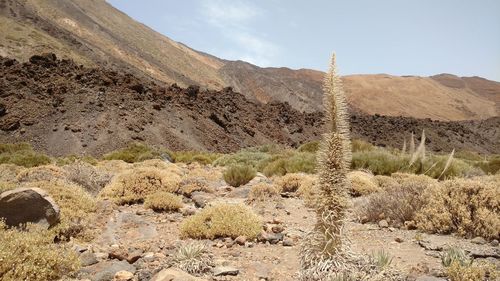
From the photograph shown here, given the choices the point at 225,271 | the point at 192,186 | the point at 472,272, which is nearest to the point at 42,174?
the point at 192,186

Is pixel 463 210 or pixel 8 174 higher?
pixel 463 210

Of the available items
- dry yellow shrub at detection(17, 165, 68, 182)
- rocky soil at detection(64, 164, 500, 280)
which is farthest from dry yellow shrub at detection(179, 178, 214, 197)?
dry yellow shrub at detection(17, 165, 68, 182)

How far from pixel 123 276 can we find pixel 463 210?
4930mm

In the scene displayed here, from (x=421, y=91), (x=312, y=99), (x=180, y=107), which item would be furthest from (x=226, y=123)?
(x=421, y=91)

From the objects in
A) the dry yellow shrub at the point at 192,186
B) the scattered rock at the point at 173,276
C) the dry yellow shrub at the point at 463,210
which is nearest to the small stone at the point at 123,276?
the scattered rock at the point at 173,276

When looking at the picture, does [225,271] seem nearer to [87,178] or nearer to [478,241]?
[478,241]

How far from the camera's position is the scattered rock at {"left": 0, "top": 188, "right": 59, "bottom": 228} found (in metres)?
6.59

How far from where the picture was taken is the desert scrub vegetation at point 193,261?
4926 mm

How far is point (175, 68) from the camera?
87125 mm

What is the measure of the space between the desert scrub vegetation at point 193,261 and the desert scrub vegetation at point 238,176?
6645mm

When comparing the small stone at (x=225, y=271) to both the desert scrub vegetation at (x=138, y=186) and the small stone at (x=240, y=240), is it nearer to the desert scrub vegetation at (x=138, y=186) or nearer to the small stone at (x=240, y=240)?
the small stone at (x=240, y=240)

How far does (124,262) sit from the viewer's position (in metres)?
5.35

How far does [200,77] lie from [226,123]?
162 ft

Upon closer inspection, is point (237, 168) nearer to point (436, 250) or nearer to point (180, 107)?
point (436, 250)
